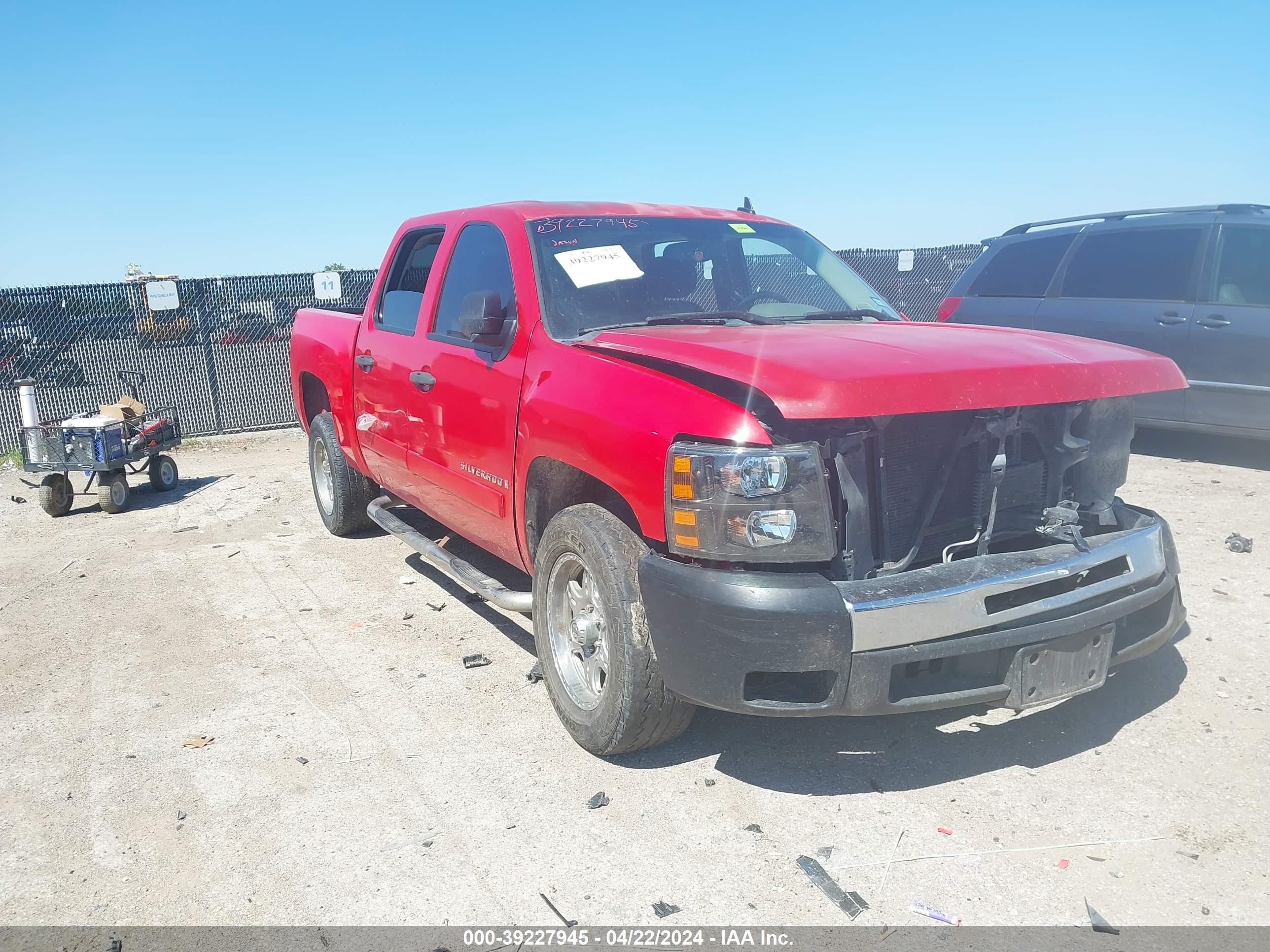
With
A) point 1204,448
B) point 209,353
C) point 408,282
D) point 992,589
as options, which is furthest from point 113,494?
point 1204,448

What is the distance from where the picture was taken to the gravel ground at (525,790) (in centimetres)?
266

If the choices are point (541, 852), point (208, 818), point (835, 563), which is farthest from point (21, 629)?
point (835, 563)

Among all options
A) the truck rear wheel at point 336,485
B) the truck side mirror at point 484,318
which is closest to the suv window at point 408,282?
the truck side mirror at point 484,318

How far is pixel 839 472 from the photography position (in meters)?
2.84

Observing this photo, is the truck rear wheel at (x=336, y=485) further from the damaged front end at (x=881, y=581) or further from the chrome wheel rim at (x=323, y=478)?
the damaged front end at (x=881, y=581)

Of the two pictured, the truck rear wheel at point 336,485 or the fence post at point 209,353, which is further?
the fence post at point 209,353

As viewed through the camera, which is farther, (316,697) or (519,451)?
(316,697)

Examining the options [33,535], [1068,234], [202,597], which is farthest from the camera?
[1068,234]

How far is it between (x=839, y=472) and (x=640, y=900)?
1358 mm

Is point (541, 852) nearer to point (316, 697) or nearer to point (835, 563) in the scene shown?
point (835, 563)

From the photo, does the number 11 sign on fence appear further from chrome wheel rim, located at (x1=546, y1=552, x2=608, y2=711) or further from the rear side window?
chrome wheel rim, located at (x1=546, y1=552, x2=608, y2=711)

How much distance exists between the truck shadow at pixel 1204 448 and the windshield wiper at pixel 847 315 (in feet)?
16.1

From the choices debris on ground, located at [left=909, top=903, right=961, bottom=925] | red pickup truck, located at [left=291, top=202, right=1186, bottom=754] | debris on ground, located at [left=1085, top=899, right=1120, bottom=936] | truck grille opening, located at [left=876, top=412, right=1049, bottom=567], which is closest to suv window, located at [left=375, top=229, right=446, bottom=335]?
red pickup truck, located at [left=291, top=202, right=1186, bottom=754]

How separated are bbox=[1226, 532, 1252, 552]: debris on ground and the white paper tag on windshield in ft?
12.9
